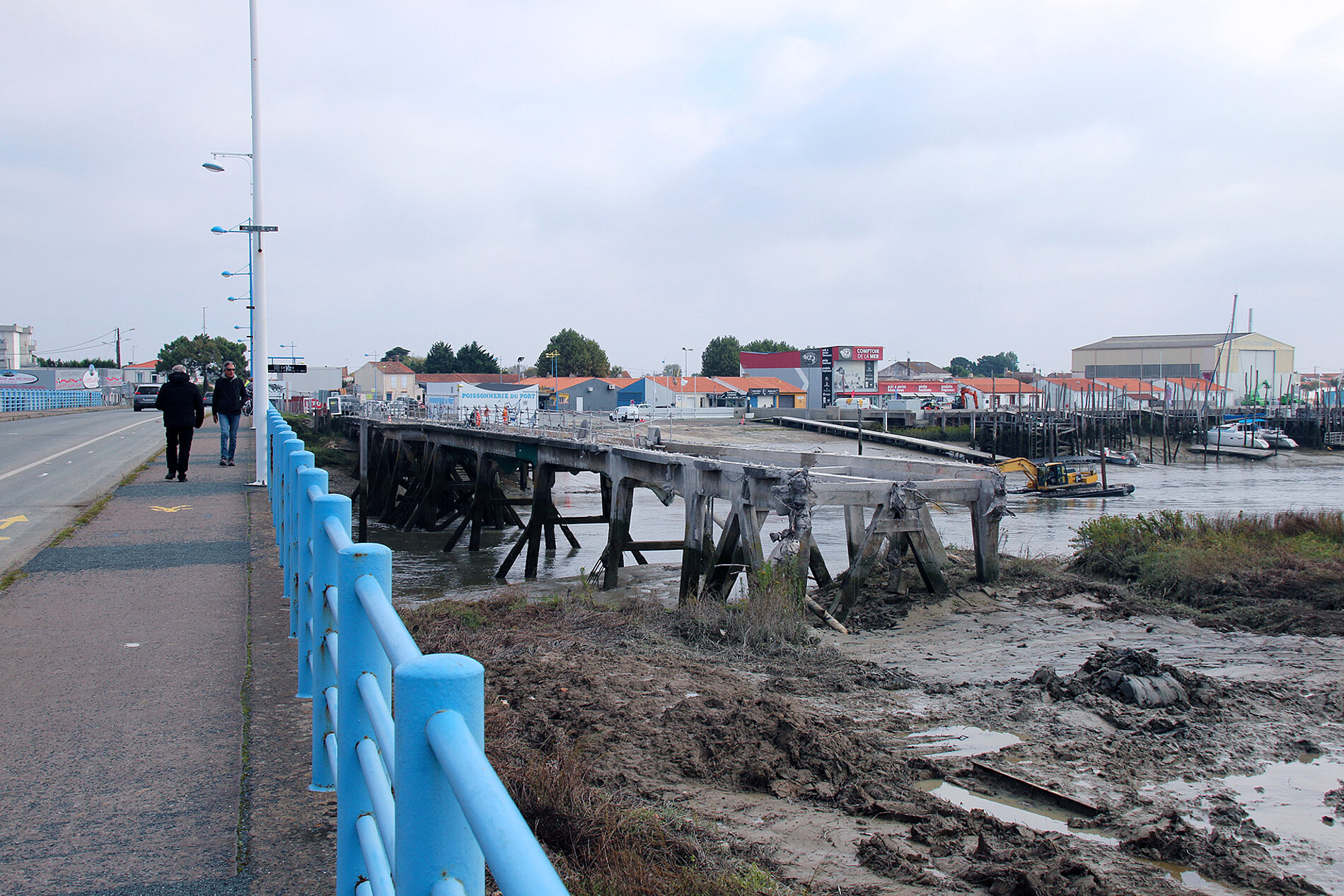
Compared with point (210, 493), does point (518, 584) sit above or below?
below

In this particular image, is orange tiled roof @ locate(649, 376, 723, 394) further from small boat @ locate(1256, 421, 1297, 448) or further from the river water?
small boat @ locate(1256, 421, 1297, 448)

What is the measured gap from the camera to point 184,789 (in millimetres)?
3508

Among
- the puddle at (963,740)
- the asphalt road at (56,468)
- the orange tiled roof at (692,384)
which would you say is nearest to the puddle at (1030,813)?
the puddle at (963,740)

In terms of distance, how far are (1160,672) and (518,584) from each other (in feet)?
38.6

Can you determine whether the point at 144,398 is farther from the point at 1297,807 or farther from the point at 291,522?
the point at 1297,807

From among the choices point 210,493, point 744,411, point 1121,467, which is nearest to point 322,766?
point 210,493

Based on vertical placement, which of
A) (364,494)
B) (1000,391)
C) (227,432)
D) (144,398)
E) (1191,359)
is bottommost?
(364,494)

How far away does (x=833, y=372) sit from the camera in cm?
9144

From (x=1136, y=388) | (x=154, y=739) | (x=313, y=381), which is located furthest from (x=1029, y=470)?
(x=1136, y=388)

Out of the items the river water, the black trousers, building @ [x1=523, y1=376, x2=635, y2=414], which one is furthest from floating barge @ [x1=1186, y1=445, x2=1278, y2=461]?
the black trousers

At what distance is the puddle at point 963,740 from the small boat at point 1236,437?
193 ft

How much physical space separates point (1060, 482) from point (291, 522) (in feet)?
108

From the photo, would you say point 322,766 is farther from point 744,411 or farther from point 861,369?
point 861,369

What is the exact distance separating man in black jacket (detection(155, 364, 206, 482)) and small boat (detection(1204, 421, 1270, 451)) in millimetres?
58568
